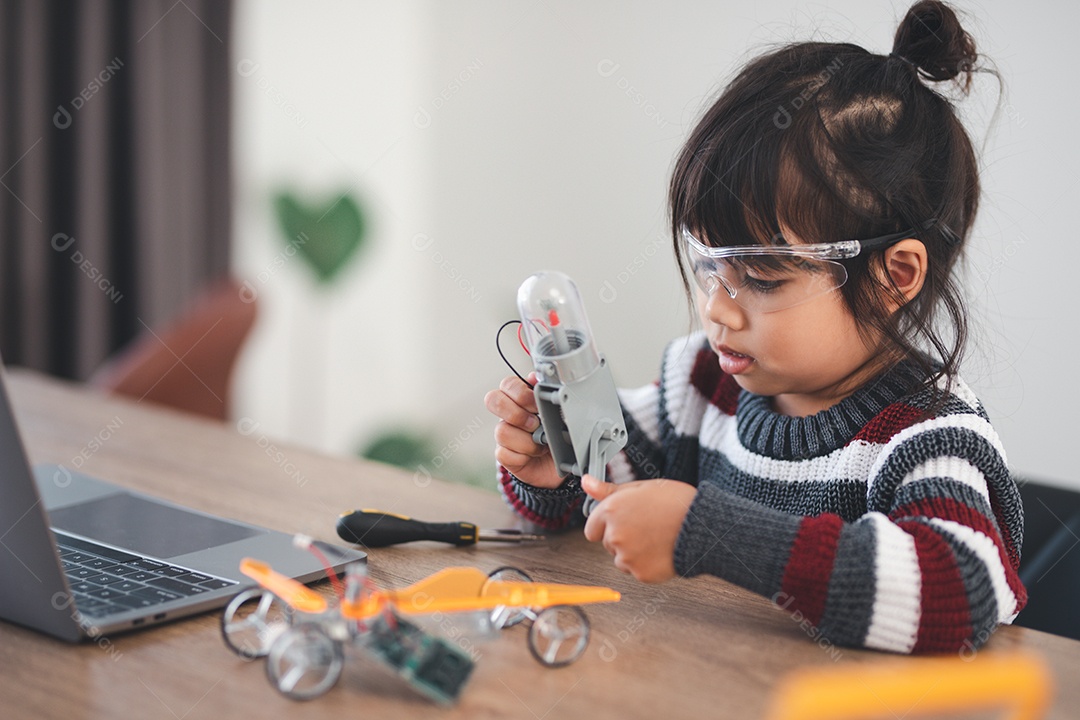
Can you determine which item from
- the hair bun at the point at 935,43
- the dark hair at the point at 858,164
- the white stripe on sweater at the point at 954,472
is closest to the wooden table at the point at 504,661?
the white stripe on sweater at the point at 954,472

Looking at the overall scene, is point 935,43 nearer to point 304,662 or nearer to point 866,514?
point 866,514

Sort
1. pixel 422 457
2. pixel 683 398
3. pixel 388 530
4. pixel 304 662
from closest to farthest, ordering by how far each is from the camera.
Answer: pixel 304 662, pixel 388 530, pixel 683 398, pixel 422 457

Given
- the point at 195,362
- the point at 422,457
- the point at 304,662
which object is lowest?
the point at 422,457

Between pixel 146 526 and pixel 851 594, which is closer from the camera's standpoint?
pixel 851 594

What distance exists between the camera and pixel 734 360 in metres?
1.05

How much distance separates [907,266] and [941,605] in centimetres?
37

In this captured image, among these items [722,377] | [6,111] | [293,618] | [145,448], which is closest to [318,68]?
[6,111]

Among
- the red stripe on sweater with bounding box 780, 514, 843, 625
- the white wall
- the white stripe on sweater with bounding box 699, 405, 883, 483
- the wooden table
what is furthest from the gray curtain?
the red stripe on sweater with bounding box 780, 514, 843, 625

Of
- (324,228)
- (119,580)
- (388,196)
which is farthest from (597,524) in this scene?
(388,196)

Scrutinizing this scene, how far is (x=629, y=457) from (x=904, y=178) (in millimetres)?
450

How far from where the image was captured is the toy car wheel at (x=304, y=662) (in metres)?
0.67

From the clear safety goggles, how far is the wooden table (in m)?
0.28

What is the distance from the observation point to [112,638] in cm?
76

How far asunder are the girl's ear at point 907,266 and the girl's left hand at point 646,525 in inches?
13.7
